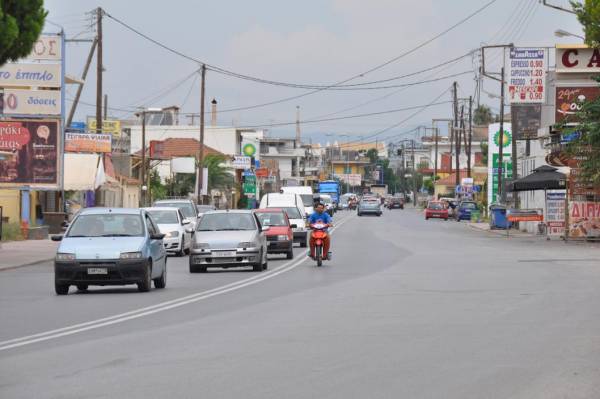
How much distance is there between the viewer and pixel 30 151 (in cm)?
5272

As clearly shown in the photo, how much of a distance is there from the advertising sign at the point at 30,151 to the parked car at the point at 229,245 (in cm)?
2233

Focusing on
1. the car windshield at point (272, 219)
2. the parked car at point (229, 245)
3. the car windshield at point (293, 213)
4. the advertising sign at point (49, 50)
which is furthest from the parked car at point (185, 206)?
the parked car at point (229, 245)

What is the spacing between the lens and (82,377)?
455 inches

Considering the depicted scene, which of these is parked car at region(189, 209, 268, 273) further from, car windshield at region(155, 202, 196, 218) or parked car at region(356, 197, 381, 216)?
parked car at region(356, 197, 381, 216)

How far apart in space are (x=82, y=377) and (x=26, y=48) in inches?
739

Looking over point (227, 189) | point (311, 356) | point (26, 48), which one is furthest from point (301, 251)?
point (227, 189)

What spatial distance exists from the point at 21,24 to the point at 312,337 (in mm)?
16156

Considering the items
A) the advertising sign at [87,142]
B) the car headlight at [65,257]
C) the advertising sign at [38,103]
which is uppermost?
the advertising sign at [38,103]

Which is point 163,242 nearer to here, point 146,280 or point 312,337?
point 146,280

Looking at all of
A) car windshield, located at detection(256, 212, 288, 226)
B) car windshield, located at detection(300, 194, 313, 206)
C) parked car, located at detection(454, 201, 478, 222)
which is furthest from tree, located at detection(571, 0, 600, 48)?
parked car, located at detection(454, 201, 478, 222)

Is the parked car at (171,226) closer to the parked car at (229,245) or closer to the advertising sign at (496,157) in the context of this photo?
the parked car at (229,245)

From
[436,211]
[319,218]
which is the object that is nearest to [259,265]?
[319,218]

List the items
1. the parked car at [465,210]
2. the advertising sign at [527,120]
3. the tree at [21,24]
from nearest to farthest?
the tree at [21,24]
the advertising sign at [527,120]
the parked car at [465,210]

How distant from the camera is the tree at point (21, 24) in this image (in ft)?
90.6
